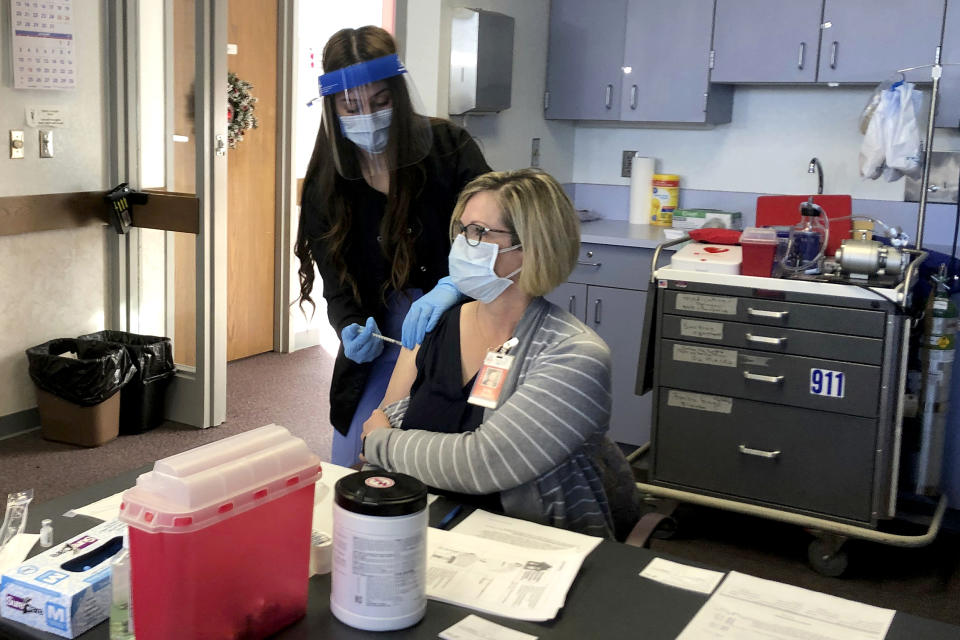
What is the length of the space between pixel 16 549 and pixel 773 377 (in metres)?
2.29

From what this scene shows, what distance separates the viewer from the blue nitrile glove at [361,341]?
222cm

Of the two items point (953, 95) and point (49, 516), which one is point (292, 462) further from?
point (953, 95)

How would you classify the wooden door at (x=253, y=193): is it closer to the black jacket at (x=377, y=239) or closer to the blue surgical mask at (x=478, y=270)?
the black jacket at (x=377, y=239)

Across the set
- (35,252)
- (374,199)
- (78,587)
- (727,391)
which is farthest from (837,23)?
(78,587)

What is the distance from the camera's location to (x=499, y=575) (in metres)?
1.36

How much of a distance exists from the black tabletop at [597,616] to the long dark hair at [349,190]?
997 mm

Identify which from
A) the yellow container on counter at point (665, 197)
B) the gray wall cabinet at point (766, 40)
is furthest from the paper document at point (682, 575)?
the yellow container on counter at point (665, 197)

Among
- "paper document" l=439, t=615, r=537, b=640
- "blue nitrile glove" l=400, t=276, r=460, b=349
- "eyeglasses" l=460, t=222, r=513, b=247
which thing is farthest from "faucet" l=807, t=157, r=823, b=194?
"paper document" l=439, t=615, r=537, b=640

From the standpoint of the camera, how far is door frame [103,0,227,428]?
3805mm

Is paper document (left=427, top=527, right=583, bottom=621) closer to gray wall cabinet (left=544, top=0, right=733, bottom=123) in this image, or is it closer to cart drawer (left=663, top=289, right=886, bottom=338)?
cart drawer (left=663, top=289, right=886, bottom=338)

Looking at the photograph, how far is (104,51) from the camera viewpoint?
12.9ft

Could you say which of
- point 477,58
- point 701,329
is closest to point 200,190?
point 477,58

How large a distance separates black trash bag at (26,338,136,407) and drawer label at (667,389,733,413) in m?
2.08

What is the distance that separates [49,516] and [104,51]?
291 centimetres
